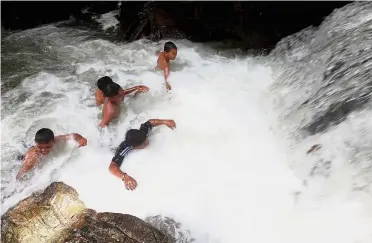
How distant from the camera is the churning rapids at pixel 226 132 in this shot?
3.98 m

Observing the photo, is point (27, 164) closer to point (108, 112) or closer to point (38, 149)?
point (38, 149)

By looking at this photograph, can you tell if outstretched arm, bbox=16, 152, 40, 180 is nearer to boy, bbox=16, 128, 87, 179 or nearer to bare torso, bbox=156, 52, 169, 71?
boy, bbox=16, 128, 87, 179

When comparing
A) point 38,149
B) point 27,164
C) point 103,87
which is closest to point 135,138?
point 103,87

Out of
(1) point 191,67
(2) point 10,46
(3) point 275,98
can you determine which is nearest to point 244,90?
(3) point 275,98

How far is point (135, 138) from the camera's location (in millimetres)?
4875

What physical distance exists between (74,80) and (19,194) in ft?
7.82

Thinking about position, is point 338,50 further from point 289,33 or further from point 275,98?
point 289,33

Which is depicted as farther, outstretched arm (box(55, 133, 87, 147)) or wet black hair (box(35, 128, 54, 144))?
outstretched arm (box(55, 133, 87, 147))

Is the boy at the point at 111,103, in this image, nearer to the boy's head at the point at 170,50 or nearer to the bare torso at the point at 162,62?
the bare torso at the point at 162,62

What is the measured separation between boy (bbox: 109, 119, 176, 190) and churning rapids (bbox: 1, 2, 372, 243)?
0.10 meters

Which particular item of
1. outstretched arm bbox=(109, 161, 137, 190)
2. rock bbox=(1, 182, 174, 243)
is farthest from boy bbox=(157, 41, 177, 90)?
rock bbox=(1, 182, 174, 243)

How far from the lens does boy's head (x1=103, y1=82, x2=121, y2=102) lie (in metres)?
5.25

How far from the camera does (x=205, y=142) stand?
17.1ft

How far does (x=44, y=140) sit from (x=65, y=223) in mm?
1252
